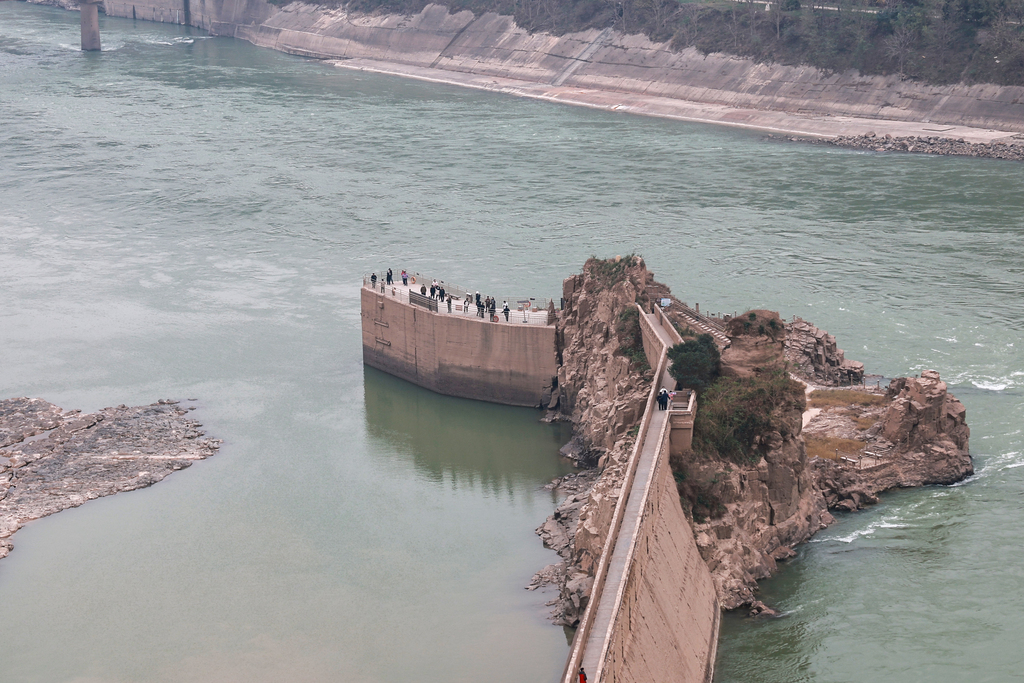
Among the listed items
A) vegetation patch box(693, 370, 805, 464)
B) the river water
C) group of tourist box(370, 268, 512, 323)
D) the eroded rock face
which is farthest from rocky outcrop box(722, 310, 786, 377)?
group of tourist box(370, 268, 512, 323)

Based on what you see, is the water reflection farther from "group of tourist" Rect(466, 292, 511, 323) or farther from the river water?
"group of tourist" Rect(466, 292, 511, 323)

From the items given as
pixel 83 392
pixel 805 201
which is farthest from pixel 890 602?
pixel 805 201

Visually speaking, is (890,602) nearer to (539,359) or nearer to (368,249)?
(539,359)

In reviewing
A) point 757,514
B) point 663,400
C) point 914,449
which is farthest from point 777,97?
point 757,514

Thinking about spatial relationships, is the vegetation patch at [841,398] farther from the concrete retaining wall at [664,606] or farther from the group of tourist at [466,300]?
the group of tourist at [466,300]

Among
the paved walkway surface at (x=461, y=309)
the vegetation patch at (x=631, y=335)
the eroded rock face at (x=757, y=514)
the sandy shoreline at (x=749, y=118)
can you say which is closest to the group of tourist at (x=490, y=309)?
the paved walkway surface at (x=461, y=309)

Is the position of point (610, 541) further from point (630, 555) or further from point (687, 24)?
point (687, 24)
